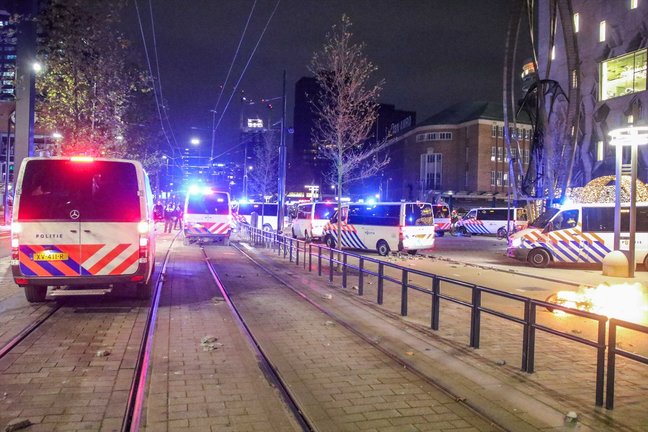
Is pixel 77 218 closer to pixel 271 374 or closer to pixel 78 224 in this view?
pixel 78 224

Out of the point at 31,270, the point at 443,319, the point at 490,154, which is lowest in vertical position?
the point at 443,319

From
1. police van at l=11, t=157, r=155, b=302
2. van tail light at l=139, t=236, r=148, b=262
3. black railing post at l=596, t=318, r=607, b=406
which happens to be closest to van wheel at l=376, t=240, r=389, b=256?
police van at l=11, t=157, r=155, b=302

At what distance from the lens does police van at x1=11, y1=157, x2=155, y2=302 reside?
8805 mm

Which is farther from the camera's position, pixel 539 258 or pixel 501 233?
pixel 501 233

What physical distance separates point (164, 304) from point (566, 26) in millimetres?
24256

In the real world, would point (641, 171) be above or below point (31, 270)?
above

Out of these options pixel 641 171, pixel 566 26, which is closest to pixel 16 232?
pixel 566 26

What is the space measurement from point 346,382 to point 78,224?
5.67m

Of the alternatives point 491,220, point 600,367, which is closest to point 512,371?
point 600,367

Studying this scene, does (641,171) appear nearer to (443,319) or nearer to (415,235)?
(415,235)

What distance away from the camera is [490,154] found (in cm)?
6450

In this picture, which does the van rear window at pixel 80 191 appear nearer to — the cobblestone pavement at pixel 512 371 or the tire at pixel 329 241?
the cobblestone pavement at pixel 512 371

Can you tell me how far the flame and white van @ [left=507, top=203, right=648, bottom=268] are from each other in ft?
31.2

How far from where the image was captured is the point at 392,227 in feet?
73.2
